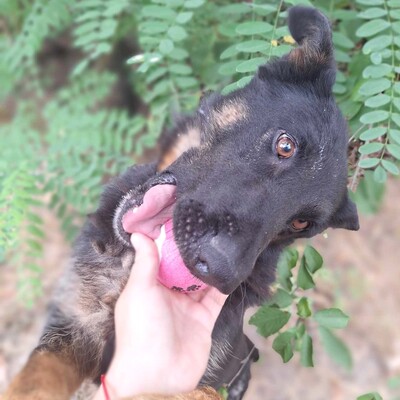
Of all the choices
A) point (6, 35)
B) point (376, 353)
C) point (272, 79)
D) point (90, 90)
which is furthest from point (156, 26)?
point (376, 353)

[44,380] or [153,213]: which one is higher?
[153,213]

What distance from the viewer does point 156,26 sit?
3619 mm

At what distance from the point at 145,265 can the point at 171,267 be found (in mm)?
279

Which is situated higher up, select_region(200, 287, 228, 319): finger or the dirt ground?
select_region(200, 287, 228, 319): finger

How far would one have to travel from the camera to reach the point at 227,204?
2.71 meters

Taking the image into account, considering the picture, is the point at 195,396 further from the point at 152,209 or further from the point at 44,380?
the point at 152,209

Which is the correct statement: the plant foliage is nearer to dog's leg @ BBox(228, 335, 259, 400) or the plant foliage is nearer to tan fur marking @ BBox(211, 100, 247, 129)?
dog's leg @ BBox(228, 335, 259, 400)

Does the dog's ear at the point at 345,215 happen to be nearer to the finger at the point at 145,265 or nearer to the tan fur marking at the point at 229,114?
the tan fur marking at the point at 229,114

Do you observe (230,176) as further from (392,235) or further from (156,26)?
(392,235)

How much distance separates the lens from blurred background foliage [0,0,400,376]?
10.9 feet

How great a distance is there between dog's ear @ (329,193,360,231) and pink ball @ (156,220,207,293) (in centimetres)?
86

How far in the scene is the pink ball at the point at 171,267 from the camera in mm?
2859

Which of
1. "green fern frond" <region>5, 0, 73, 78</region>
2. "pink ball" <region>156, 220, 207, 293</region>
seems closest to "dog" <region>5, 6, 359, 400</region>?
"pink ball" <region>156, 220, 207, 293</region>

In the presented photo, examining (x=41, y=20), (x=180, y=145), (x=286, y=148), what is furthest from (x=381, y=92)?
(x=41, y=20)
